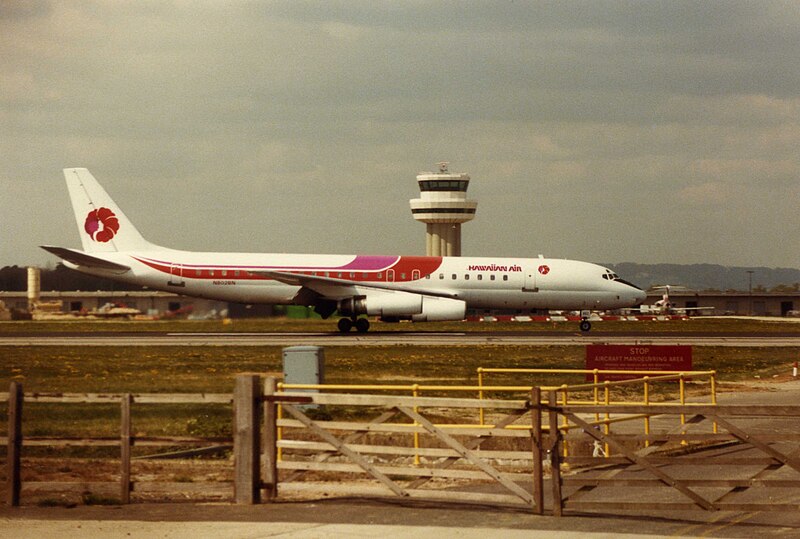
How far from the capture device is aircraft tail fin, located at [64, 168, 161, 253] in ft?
184

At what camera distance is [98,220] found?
56.7m

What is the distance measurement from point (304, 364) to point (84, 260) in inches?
1249

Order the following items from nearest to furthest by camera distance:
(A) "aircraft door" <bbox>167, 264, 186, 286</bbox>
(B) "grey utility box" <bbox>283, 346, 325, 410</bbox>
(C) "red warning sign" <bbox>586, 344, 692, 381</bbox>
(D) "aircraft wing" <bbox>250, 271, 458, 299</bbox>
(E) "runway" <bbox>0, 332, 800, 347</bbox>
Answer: (B) "grey utility box" <bbox>283, 346, 325, 410</bbox>
(C) "red warning sign" <bbox>586, 344, 692, 381</bbox>
(E) "runway" <bbox>0, 332, 800, 347</bbox>
(D) "aircraft wing" <bbox>250, 271, 458, 299</bbox>
(A) "aircraft door" <bbox>167, 264, 186, 286</bbox>

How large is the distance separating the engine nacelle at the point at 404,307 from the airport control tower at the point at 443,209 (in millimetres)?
76182

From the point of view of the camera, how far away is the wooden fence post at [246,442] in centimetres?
1363

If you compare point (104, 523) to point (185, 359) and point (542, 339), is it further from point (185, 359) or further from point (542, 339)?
point (542, 339)

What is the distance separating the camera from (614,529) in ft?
40.4

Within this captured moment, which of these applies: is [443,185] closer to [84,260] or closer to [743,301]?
[743,301]

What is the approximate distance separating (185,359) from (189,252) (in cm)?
1786

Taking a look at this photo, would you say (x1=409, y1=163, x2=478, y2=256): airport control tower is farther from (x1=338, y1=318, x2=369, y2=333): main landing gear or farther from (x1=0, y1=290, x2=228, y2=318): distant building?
(x1=338, y1=318, x2=369, y2=333): main landing gear

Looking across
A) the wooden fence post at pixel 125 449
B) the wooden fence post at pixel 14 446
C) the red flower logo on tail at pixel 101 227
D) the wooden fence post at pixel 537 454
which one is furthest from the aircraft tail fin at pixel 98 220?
the wooden fence post at pixel 537 454

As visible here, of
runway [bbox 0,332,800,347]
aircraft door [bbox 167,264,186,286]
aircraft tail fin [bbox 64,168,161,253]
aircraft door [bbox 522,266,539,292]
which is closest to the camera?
runway [bbox 0,332,800,347]

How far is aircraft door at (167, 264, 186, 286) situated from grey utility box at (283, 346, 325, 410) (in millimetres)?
30247

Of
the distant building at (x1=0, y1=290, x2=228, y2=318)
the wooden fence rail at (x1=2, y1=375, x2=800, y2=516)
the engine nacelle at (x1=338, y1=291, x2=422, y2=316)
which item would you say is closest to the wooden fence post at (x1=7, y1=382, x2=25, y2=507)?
the wooden fence rail at (x1=2, y1=375, x2=800, y2=516)
